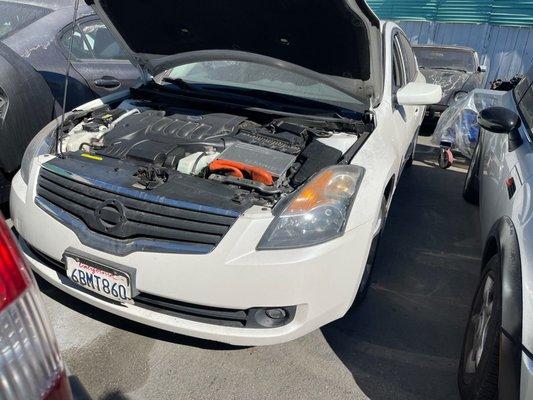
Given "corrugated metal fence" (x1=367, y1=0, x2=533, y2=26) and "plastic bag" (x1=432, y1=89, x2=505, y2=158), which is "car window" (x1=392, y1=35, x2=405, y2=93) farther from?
"corrugated metal fence" (x1=367, y1=0, x2=533, y2=26)

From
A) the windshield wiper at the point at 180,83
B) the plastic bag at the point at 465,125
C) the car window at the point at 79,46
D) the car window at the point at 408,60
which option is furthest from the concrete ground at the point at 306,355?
the plastic bag at the point at 465,125

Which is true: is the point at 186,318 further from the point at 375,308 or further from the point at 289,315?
the point at 375,308

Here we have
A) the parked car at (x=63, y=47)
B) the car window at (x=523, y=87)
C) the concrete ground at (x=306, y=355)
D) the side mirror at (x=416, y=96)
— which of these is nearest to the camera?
the concrete ground at (x=306, y=355)

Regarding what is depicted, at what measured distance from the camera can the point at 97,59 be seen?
4.38 meters

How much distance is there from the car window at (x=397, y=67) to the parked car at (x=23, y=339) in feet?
9.31

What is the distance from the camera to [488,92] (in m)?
5.63

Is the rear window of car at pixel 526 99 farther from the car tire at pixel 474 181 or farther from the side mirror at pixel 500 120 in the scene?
the car tire at pixel 474 181

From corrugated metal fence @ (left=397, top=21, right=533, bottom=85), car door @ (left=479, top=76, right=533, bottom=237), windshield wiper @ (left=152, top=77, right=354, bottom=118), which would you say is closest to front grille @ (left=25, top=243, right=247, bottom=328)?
car door @ (left=479, top=76, right=533, bottom=237)

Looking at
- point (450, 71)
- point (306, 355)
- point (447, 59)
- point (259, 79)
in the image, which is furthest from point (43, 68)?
point (447, 59)

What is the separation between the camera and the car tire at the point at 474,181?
392 cm

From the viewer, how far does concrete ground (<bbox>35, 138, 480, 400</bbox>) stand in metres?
2.10

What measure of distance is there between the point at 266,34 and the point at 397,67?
1291 millimetres

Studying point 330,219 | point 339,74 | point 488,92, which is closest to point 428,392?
point 330,219

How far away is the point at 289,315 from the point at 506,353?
858mm
